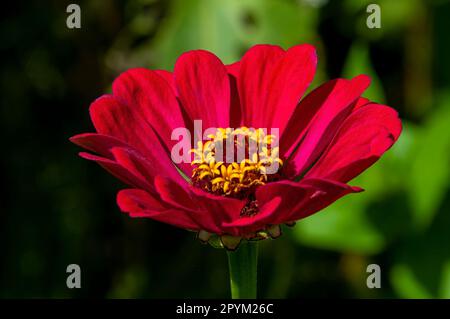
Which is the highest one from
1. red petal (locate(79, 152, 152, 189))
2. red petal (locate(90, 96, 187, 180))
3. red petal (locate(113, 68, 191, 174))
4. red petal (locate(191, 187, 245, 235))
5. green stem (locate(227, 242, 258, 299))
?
red petal (locate(113, 68, 191, 174))

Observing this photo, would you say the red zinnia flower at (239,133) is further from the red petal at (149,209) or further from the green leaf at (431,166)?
the green leaf at (431,166)

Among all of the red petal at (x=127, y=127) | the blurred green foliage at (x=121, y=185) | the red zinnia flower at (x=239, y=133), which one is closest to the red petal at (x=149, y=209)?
the red zinnia flower at (x=239, y=133)

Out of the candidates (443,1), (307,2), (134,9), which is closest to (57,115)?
(134,9)

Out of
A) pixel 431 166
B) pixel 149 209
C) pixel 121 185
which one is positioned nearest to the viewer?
pixel 149 209

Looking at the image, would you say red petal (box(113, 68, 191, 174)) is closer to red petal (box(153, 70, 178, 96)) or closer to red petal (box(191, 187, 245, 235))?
red petal (box(153, 70, 178, 96))

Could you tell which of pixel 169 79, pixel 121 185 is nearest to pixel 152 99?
pixel 169 79

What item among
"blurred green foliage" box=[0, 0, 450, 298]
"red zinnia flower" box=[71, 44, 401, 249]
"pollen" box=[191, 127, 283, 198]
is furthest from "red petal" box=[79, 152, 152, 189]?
→ "blurred green foliage" box=[0, 0, 450, 298]

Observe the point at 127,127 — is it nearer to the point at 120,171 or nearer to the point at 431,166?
the point at 120,171
